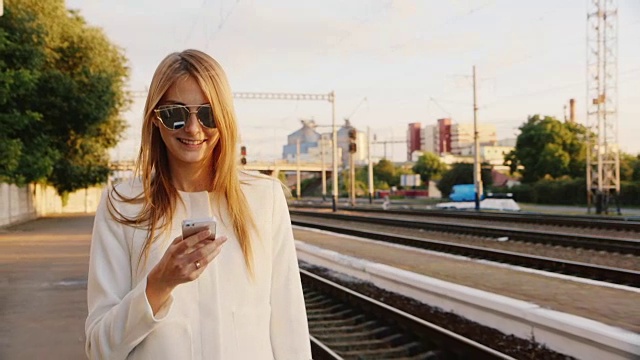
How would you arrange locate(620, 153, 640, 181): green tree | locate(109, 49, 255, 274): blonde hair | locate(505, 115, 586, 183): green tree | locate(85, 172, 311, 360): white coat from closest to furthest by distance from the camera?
locate(85, 172, 311, 360): white coat → locate(109, 49, 255, 274): blonde hair → locate(620, 153, 640, 181): green tree → locate(505, 115, 586, 183): green tree

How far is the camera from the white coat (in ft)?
6.40

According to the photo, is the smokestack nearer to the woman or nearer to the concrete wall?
the concrete wall

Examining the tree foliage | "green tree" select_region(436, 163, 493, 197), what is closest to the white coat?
the tree foliage

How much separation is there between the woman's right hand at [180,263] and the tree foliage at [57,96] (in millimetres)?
24759

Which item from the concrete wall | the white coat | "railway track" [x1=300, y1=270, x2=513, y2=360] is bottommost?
"railway track" [x1=300, y1=270, x2=513, y2=360]

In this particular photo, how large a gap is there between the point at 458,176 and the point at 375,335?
57455 millimetres

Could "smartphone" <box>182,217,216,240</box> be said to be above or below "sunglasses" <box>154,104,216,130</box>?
below

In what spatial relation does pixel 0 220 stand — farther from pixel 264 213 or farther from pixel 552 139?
pixel 552 139

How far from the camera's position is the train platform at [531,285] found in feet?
29.6

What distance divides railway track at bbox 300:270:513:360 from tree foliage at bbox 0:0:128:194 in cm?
1831

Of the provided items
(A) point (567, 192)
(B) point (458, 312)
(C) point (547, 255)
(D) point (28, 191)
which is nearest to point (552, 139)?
(A) point (567, 192)

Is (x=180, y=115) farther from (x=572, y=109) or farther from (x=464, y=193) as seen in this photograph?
(x=572, y=109)

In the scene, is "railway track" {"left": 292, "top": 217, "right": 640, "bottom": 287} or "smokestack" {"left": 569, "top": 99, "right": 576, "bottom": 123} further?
"smokestack" {"left": 569, "top": 99, "right": 576, "bottom": 123}

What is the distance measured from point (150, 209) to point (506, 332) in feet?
23.1
